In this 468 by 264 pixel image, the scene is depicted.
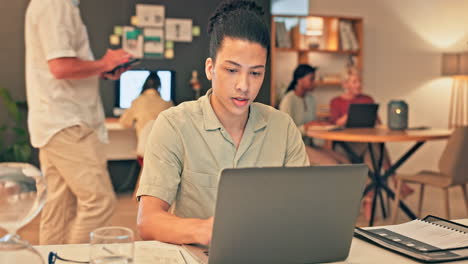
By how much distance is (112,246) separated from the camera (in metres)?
0.94

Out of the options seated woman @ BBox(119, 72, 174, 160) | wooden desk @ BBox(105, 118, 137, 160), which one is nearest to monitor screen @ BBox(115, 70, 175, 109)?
wooden desk @ BBox(105, 118, 137, 160)

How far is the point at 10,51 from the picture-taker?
5.57 metres

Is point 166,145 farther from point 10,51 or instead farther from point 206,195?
point 10,51

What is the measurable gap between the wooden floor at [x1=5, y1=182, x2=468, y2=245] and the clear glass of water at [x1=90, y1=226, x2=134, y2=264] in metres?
3.03

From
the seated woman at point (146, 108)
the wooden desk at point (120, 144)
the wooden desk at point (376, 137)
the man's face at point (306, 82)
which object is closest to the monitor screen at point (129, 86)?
the wooden desk at point (120, 144)

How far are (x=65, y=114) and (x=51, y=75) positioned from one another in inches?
7.7

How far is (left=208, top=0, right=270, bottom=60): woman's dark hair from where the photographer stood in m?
1.56

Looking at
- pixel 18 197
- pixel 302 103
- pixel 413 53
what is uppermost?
pixel 413 53

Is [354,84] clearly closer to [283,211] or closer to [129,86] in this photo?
[129,86]

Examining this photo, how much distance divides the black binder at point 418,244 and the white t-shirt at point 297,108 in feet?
12.1

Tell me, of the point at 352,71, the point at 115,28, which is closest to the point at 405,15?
the point at 352,71

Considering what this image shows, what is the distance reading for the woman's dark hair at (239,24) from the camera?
156 centimetres

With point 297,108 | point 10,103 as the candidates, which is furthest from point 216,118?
point 10,103

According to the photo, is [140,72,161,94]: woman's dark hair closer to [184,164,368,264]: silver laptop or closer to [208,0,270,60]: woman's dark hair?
[208,0,270,60]: woman's dark hair
